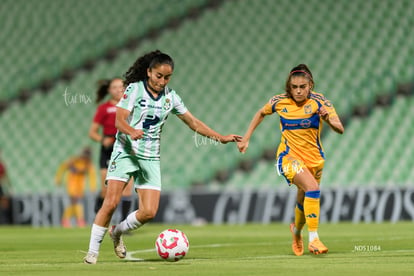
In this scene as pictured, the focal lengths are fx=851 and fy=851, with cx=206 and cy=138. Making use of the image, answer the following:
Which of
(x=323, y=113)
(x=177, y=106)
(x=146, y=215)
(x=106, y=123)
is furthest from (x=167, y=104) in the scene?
(x=106, y=123)

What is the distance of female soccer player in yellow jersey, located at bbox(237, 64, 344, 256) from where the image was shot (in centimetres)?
798

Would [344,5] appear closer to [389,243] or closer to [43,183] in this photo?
[43,183]

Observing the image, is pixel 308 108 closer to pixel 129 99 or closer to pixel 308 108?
pixel 308 108

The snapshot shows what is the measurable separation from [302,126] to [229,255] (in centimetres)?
143

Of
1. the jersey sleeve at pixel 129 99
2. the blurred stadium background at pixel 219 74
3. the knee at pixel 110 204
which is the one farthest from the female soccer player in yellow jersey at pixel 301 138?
the blurred stadium background at pixel 219 74

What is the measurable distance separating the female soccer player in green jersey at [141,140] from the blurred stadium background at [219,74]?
943 centimetres

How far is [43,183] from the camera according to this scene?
19.1m

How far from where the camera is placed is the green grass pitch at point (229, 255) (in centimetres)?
635

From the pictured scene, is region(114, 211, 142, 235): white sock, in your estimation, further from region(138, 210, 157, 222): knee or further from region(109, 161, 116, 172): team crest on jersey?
region(109, 161, 116, 172): team crest on jersey

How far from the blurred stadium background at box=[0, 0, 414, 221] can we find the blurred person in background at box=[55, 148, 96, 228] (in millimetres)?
983

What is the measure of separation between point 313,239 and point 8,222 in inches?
400

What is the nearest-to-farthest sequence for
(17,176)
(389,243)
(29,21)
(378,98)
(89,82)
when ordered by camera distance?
1. (389,243)
2. (378,98)
3. (17,176)
4. (89,82)
5. (29,21)

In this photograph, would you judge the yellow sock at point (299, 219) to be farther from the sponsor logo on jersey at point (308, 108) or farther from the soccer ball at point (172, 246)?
the soccer ball at point (172, 246)

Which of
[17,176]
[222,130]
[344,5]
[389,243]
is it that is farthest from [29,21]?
[389,243]
